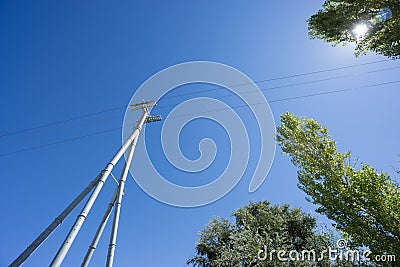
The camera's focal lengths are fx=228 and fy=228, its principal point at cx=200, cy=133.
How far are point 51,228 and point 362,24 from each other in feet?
47.5

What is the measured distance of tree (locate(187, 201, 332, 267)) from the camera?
14990 millimetres

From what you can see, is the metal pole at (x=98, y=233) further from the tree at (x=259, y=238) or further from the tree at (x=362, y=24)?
the tree at (x=362, y=24)

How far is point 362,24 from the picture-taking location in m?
9.17

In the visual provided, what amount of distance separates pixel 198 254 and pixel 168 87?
1468cm

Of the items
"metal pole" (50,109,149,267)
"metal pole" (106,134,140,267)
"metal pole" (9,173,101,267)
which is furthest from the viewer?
"metal pole" (106,134,140,267)

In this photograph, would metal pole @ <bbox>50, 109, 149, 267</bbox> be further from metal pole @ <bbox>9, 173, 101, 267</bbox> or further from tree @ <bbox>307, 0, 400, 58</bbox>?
tree @ <bbox>307, 0, 400, 58</bbox>

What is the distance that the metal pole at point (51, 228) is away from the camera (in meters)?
7.62

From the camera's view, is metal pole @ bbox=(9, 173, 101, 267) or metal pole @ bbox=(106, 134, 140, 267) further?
metal pole @ bbox=(106, 134, 140, 267)

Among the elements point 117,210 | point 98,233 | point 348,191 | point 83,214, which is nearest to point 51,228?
point 83,214

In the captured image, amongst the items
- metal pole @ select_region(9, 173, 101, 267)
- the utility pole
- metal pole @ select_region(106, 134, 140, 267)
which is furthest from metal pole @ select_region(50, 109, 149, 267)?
metal pole @ select_region(106, 134, 140, 267)

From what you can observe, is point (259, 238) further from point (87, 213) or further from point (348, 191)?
point (87, 213)

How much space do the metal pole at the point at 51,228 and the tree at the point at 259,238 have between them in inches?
436

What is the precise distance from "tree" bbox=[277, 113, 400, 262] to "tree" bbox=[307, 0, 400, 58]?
15.1 ft

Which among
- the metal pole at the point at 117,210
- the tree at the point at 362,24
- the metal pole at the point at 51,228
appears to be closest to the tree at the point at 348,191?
the tree at the point at 362,24
